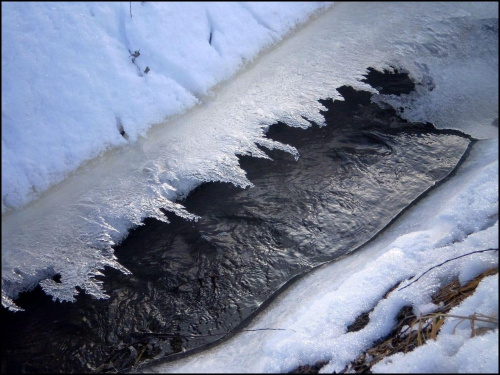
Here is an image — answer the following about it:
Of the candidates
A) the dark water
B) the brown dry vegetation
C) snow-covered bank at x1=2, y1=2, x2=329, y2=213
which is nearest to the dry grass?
the brown dry vegetation

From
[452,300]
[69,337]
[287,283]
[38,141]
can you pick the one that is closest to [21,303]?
[69,337]

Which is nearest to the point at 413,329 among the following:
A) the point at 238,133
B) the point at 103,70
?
the point at 238,133

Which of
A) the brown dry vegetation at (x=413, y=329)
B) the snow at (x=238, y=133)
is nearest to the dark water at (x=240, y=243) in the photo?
the snow at (x=238, y=133)

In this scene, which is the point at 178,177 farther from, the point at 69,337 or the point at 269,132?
the point at 69,337

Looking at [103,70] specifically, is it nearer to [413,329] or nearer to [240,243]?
[240,243]

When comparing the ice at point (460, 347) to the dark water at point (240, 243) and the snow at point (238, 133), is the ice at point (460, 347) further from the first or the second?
the dark water at point (240, 243)

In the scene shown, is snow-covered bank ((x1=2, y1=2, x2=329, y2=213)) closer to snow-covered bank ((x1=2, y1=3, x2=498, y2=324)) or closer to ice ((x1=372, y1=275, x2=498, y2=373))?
snow-covered bank ((x1=2, y1=3, x2=498, y2=324))
